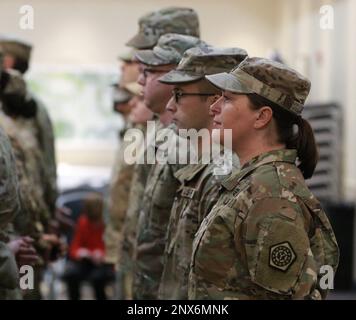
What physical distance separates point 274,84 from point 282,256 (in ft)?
1.52

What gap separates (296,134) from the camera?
2.43m

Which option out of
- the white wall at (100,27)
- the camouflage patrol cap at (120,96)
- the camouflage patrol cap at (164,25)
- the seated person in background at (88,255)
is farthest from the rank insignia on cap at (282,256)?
the white wall at (100,27)

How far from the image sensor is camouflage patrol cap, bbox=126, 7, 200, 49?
3844mm

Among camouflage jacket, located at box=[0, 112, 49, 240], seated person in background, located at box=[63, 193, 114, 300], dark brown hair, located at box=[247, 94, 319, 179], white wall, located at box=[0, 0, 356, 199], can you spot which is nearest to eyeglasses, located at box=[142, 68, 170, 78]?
camouflage jacket, located at box=[0, 112, 49, 240]

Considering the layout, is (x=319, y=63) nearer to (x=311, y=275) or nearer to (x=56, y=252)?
(x=56, y=252)

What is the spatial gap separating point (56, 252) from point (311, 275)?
9.18ft

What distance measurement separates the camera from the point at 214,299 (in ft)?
7.68

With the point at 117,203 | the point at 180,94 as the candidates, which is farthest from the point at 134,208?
the point at 180,94

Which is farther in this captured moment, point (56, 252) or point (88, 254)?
point (88, 254)

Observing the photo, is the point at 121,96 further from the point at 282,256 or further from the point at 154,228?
the point at 282,256

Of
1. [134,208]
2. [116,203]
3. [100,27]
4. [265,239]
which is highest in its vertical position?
[100,27]

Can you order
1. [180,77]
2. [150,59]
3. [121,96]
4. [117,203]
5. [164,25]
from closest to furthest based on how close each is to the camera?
[180,77] < [150,59] < [164,25] < [117,203] < [121,96]

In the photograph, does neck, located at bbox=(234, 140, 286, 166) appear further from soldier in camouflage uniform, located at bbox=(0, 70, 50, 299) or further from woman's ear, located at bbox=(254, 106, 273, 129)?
soldier in camouflage uniform, located at bbox=(0, 70, 50, 299)
